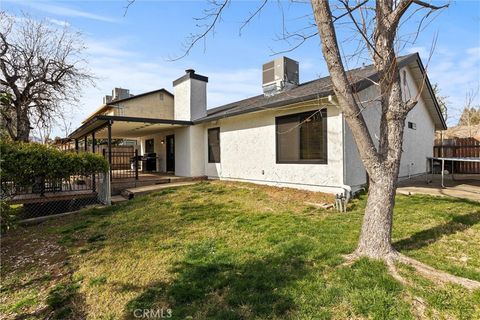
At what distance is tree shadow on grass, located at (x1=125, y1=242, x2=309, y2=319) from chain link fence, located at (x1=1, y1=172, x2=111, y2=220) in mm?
5108

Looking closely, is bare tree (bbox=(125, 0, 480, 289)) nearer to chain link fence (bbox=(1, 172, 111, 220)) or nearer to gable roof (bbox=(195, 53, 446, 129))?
gable roof (bbox=(195, 53, 446, 129))

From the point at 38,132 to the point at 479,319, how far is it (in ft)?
64.4

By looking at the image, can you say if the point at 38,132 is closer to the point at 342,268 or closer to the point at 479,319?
the point at 342,268

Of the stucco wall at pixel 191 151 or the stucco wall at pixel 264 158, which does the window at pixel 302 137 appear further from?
the stucco wall at pixel 191 151

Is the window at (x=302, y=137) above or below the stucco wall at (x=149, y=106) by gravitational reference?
below

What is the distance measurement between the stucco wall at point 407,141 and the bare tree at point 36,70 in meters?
14.3

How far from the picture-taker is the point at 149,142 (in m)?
17.1

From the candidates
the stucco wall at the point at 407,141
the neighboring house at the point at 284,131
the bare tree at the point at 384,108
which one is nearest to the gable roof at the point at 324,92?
the neighboring house at the point at 284,131

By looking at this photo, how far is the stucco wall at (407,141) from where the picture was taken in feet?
23.5

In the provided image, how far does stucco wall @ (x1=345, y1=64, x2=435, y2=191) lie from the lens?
715 centimetres

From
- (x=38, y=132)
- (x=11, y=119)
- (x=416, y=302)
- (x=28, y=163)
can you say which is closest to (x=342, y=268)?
(x=416, y=302)

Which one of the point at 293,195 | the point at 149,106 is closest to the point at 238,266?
the point at 293,195

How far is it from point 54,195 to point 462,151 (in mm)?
17438

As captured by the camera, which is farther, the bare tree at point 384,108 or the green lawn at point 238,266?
the bare tree at point 384,108
